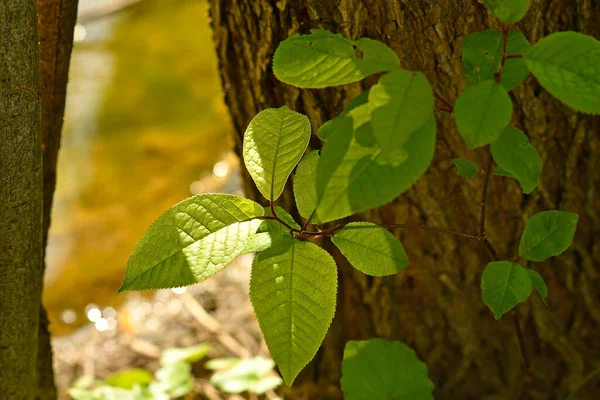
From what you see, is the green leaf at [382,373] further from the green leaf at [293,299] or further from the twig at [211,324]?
the twig at [211,324]

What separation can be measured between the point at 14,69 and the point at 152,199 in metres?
2.54

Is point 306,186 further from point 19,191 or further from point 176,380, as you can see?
point 176,380

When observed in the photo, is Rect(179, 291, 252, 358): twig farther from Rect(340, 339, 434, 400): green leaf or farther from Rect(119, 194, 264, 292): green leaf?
Rect(119, 194, 264, 292): green leaf

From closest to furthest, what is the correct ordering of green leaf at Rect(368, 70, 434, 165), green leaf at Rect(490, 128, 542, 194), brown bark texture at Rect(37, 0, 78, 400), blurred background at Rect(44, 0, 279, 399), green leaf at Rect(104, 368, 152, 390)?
green leaf at Rect(368, 70, 434, 165) → green leaf at Rect(490, 128, 542, 194) → brown bark texture at Rect(37, 0, 78, 400) → green leaf at Rect(104, 368, 152, 390) → blurred background at Rect(44, 0, 279, 399)

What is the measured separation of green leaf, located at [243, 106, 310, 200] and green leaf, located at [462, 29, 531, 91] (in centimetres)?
24

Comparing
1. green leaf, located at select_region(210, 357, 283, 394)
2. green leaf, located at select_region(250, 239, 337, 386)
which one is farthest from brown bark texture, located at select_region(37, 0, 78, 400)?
green leaf, located at select_region(250, 239, 337, 386)

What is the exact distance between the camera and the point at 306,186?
0.98 metres

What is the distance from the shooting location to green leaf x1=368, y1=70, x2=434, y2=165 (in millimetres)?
737

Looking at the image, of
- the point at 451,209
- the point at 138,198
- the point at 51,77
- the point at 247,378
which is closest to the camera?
the point at 51,77

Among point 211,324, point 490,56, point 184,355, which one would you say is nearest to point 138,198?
point 211,324

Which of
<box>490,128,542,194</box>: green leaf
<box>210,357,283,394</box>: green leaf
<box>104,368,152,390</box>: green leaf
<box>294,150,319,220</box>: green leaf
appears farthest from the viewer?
<box>104,368,152,390</box>: green leaf

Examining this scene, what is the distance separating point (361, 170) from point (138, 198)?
288 cm

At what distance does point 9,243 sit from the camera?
106cm

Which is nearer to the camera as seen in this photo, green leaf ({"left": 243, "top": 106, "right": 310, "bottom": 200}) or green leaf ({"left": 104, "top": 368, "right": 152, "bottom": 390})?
green leaf ({"left": 243, "top": 106, "right": 310, "bottom": 200})
